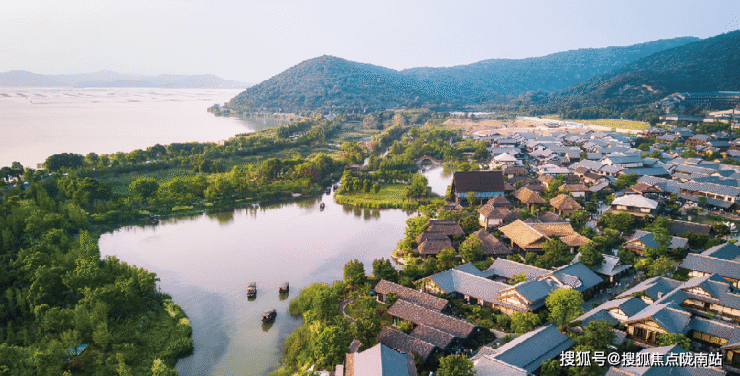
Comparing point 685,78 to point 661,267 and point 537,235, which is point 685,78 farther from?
point 661,267

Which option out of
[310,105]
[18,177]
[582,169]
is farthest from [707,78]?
[18,177]

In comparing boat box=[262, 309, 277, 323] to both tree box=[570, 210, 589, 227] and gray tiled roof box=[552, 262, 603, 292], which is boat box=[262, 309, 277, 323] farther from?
tree box=[570, 210, 589, 227]

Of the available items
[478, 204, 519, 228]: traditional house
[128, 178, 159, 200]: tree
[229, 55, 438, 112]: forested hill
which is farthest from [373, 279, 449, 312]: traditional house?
[229, 55, 438, 112]: forested hill

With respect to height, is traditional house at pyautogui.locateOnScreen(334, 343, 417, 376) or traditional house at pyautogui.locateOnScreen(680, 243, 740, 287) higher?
traditional house at pyautogui.locateOnScreen(680, 243, 740, 287)

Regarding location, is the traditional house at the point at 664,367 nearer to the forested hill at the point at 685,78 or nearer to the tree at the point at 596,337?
the tree at the point at 596,337

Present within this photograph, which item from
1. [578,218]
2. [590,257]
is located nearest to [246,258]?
[590,257]
